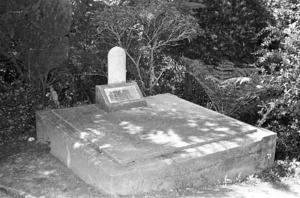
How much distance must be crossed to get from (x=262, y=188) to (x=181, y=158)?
1134 mm

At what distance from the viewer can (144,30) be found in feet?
23.6

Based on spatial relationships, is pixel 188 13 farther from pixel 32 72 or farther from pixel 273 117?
pixel 32 72

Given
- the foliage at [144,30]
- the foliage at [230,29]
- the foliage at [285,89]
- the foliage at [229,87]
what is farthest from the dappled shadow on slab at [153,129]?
the foliage at [230,29]

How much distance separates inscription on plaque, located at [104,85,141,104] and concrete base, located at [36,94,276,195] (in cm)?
23

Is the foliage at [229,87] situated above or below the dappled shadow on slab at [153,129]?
above

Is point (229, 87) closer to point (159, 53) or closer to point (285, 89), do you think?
point (285, 89)

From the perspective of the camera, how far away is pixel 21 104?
6.84m

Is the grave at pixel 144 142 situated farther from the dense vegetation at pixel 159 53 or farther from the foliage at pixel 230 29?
the foliage at pixel 230 29

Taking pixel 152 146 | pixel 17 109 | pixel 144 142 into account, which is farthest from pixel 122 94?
pixel 17 109

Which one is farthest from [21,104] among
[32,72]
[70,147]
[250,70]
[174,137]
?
[250,70]

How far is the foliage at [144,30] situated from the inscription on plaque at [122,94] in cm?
122

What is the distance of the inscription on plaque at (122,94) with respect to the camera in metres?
5.95

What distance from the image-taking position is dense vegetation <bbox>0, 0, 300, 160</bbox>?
20.1ft

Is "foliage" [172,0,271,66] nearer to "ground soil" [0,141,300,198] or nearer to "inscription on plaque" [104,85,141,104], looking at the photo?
"inscription on plaque" [104,85,141,104]
